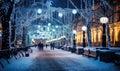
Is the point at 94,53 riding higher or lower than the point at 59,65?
higher

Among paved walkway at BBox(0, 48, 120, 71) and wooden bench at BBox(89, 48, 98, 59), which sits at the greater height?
wooden bench at BBox(89, 48, 98, 59)

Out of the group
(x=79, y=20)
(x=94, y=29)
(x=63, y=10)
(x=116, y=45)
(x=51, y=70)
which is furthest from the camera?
(x=79, y=20)

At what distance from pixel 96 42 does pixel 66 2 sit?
10440 mm

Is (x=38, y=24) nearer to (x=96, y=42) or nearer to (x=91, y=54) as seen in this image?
(x=96, y=42)

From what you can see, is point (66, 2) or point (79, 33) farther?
point (79, 33)

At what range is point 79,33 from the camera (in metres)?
86.0

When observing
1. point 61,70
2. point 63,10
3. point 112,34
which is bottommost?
point 61,70

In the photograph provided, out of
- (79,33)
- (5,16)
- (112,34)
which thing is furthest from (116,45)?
(79,33)

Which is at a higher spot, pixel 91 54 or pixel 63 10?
pixel 63 10

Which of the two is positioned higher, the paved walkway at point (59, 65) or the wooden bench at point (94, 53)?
the wooden bench at point (94, 53)

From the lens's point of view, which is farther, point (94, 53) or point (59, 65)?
point (94, 53)

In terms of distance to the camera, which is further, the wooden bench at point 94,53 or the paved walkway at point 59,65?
the wooden bench at point 94,53

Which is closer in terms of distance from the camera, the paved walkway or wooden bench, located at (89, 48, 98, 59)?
the paved walkway

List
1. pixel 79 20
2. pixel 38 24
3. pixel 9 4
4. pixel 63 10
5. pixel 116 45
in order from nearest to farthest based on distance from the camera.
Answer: pixel 9 4
pixel 116 45
pixel 63 10
pixel 79 20
pixel 38 24
